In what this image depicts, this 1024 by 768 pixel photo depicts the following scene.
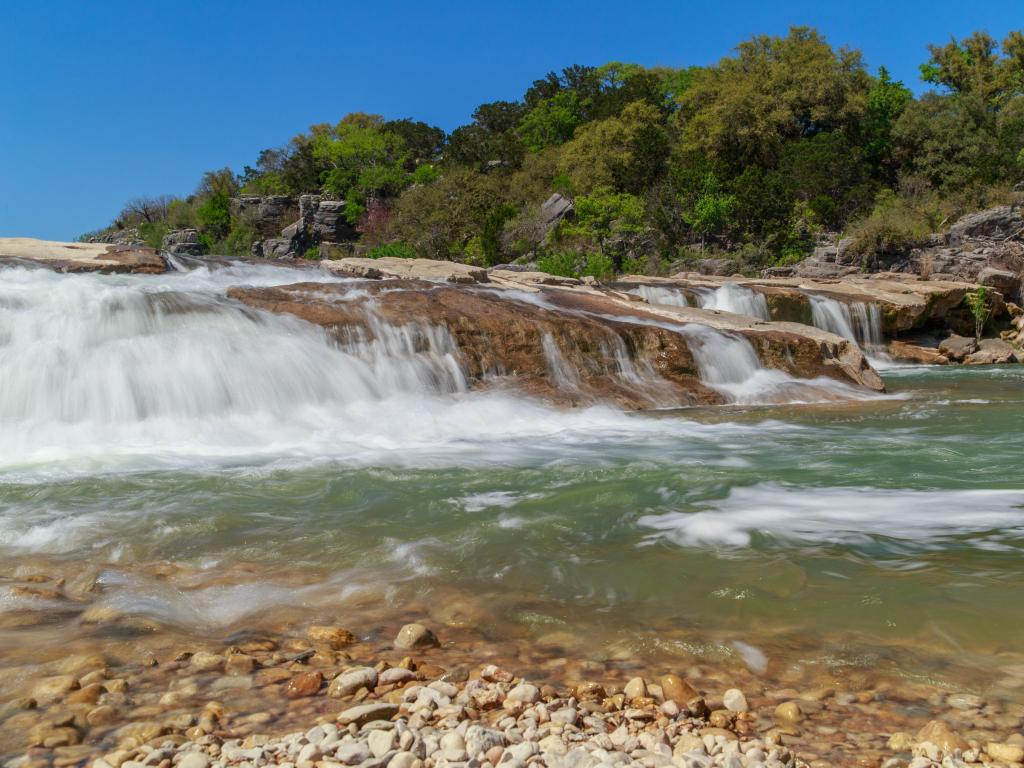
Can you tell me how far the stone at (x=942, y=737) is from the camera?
6.97ft

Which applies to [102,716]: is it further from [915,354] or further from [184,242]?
[184,242]

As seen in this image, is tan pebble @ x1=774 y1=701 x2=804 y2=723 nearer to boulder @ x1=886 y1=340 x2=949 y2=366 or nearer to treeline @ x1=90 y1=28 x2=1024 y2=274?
boulder @ x1=886 y1=340 x2=949 y2=366

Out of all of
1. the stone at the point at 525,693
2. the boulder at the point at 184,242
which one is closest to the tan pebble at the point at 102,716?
the stone at the point at 525,693

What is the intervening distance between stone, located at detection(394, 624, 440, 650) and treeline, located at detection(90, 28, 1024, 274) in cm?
2381

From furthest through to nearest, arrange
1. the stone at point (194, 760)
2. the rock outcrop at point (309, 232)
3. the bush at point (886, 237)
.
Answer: the rock outcrop at point (309, 232) < the bush at point (886, 237) < the stone at point (194, 760)

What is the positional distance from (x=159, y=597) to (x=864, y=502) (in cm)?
439

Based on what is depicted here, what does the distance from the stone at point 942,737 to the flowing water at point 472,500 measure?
454mm

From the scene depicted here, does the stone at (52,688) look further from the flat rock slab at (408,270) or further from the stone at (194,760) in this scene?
the flat rock slab at (408,270)

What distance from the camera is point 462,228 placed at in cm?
3703

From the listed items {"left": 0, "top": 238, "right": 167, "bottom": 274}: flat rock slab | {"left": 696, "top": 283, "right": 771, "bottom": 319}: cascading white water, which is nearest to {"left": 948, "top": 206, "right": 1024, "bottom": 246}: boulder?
{"left": 696, "top": 283, "right": 771, "bottom": 319}: cascading white water

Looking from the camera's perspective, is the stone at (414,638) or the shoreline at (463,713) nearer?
the shoreline at (463,713)

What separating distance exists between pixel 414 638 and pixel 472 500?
257cm

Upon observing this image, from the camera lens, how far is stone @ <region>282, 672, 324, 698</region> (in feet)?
8.14

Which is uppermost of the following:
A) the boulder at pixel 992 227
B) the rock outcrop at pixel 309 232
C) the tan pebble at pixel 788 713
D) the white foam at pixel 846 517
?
the rock outcrop at pixel 309 232
